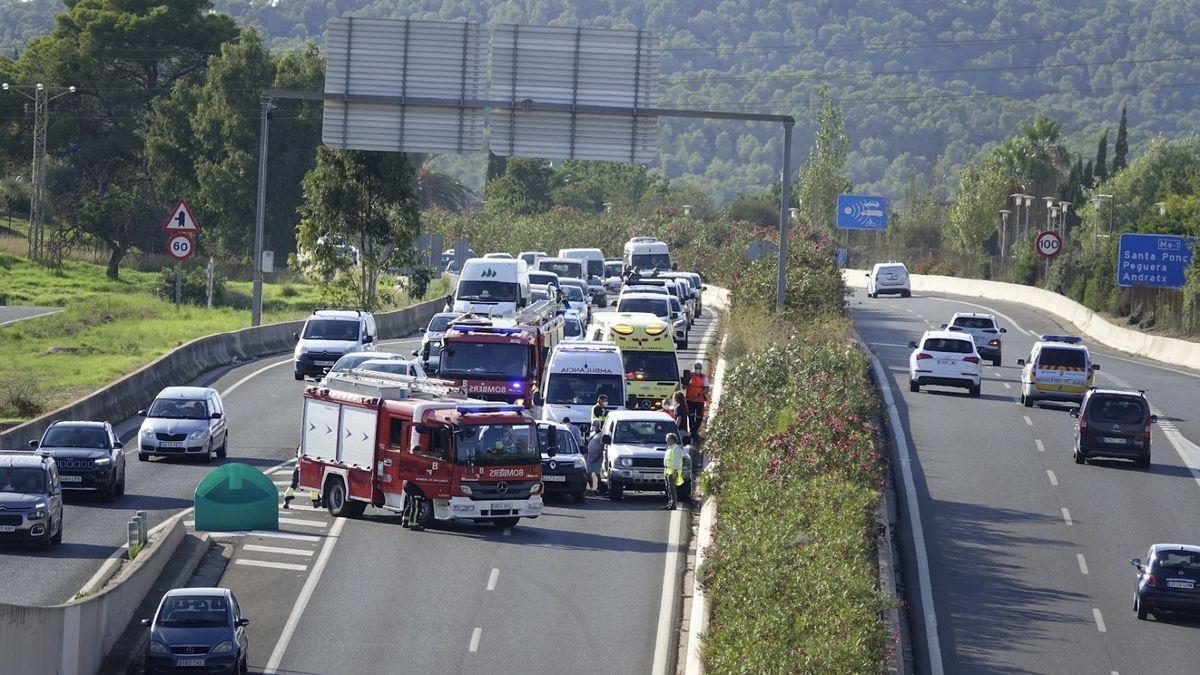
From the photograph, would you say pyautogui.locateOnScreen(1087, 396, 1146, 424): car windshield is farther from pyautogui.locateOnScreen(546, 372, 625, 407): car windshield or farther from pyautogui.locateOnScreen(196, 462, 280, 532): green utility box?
pyautogui.locateOnScreen(196, 462, 280, 532): green utility box

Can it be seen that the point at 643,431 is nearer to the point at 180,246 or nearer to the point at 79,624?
the point at 79,624

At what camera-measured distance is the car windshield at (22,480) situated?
26406 millimetres

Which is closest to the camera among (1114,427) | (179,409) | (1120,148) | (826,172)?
(179,409)

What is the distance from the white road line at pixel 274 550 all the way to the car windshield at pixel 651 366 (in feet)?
48.6

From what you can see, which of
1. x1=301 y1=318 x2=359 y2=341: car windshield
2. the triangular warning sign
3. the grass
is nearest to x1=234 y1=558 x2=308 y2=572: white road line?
the grass

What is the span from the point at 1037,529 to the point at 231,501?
14.7 meters

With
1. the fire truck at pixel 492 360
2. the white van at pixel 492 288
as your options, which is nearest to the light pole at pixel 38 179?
the white van at pixel 492 288

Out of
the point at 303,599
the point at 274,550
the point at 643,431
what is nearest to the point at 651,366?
the point at 643,431

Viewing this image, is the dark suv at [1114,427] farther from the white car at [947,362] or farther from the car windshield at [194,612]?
the car windshield at [194,612]

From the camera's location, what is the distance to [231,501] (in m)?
28.3

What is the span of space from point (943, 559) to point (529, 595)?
824cm

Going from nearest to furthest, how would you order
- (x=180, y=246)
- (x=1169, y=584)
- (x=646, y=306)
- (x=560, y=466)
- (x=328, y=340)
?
(x=1169, y=584)
(x=560, y=466)
(x=328, y=340)
(x=180, y=246)
(x=646, y=306)

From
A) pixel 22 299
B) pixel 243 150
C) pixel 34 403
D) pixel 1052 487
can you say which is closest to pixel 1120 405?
pixel 1052 487

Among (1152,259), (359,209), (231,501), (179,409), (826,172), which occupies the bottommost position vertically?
(231,501)
